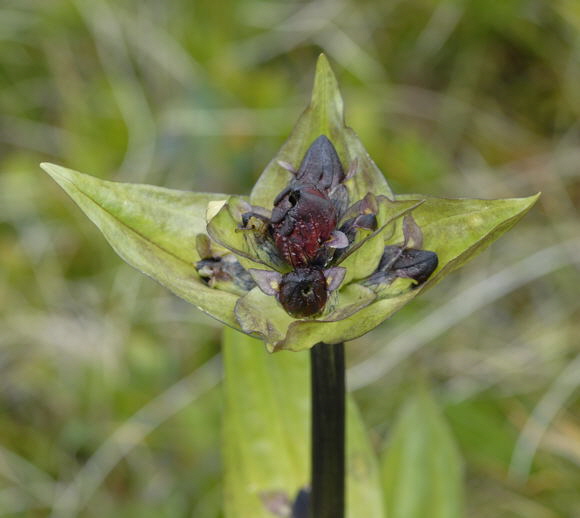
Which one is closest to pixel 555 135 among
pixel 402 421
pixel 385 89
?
pixel 385 89

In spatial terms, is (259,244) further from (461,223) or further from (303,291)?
(461,223)

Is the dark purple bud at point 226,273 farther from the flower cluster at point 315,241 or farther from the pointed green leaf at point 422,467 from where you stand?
A: the pointed green leaf at point 422,467

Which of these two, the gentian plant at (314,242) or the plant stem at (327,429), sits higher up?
the gentian plant at (314,242)

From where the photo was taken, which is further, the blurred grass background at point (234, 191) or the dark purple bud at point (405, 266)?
the blurred grass background at point (234, 191)

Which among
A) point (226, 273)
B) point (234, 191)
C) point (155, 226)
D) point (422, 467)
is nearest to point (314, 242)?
point (226, 273)

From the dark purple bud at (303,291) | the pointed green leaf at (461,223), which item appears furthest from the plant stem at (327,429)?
the pointed green leaf at (461,223)

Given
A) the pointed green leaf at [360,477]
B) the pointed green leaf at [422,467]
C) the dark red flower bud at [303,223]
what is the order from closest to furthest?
the dark red flower bud at [303,223] → the pointed green leaf at [360,477] → the pointed green leaf at [422,467]
